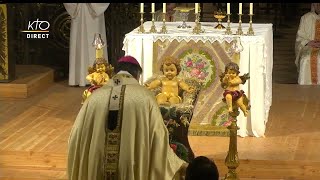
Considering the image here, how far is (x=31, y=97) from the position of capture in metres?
12.8

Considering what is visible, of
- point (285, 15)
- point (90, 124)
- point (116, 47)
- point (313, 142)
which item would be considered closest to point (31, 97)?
point (116, 47)

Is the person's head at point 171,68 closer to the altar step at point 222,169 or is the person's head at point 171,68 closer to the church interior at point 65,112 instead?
the church interior at point 65,112

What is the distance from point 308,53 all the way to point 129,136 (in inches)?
268

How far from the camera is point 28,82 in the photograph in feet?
41.9

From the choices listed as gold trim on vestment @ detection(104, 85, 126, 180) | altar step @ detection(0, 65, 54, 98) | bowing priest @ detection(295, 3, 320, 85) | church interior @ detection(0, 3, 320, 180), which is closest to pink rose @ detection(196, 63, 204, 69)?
church interior @ detection(0, 3, 320, 180)

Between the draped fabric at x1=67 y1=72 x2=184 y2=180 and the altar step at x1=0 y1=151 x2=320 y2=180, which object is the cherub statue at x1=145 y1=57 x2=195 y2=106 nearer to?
the altar step at x1=0 y1=151 x2=320 y2=180

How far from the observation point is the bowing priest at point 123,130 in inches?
301

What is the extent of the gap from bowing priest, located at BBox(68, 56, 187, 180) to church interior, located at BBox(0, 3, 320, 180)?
3.49 feet

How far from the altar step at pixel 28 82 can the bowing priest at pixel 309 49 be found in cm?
364

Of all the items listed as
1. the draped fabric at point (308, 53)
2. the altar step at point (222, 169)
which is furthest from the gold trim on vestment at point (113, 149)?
the draped fabric at point (308, 53)

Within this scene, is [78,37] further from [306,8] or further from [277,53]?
[306,8]

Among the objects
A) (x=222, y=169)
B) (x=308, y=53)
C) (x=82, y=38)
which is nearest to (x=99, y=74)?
(x=222, y=169)

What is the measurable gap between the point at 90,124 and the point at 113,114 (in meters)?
0.21

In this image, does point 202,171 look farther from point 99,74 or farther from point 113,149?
point 99,74
